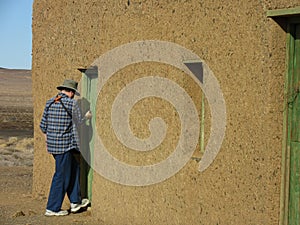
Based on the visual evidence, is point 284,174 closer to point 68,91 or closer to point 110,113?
point 110,113

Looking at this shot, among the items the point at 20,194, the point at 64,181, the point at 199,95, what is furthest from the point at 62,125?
the point at 20,194

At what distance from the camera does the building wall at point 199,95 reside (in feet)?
21.1

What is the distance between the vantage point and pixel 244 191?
675cm

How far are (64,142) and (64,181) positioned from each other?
0.58 m

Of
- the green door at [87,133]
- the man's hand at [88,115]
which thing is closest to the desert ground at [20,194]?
the green door at [87,133]

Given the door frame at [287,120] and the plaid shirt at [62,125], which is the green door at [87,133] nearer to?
the plaid shirt at [62,125]

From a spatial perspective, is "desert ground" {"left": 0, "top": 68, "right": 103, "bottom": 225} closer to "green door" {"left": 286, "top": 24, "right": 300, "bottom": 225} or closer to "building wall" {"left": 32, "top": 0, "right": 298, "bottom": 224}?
"building wall" {"left": 32, "top": 0, "right": 298, "bottom": 224}

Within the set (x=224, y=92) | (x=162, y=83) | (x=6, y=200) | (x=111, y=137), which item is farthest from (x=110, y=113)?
(x=6, y=200)

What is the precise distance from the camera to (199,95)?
7.73m

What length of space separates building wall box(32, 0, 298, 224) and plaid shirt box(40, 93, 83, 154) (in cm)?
35

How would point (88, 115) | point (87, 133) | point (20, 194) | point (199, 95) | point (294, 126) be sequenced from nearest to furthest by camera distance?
1. point (294, 126)
2. point (199, 95)
3. point (88, 115)
4. point (87, 133)
5. point (20, 194)

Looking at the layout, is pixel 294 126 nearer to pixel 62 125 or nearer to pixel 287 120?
pixel 287 120

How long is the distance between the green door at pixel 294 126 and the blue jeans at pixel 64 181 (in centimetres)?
394

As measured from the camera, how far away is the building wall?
253 inches
